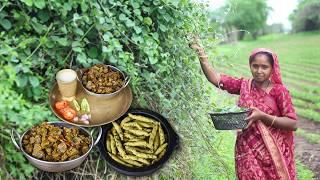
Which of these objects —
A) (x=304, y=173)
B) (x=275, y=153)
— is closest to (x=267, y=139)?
(x=275, y=153)

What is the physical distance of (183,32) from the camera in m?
3.02

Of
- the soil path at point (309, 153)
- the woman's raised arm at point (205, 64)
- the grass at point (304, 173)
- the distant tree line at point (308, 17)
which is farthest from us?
the distant tree line at point (308, 17)

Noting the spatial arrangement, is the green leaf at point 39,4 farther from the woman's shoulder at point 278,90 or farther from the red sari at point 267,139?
the woman's shoulder at point 278,90

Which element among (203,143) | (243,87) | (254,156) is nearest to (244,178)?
(254,156)

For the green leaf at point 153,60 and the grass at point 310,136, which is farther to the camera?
the grass at point 310,136

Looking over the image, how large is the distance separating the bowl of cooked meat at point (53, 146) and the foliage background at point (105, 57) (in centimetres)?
6

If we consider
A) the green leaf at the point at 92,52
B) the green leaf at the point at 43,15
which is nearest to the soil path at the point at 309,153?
the green leaf at the point at 92,52

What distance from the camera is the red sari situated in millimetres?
3149

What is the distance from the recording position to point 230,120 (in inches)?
116

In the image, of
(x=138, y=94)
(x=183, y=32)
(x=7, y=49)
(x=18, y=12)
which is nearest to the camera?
(x=7, y=49)

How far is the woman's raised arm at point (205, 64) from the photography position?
3197 millimetres

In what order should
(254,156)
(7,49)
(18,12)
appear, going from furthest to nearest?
(254,156) → (18,12) → (7,49)

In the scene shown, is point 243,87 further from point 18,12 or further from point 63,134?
point 18,12

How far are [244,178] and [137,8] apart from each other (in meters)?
1.55
